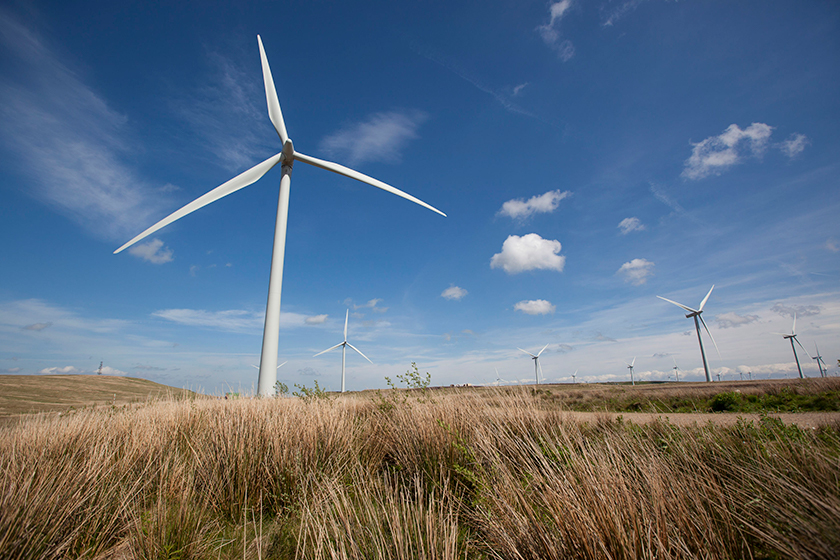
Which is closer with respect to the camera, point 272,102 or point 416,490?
point 416,490

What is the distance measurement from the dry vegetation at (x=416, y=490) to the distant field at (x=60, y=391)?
37.5 ft

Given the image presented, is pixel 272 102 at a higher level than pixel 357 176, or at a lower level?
higher

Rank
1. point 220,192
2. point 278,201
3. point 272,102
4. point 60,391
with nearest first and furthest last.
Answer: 1. point 220,192
2. point 278,201
3. point 272,102
4. point 60,391

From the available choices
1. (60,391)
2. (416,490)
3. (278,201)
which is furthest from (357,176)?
(60,391)

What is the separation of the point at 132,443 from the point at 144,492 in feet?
5.31

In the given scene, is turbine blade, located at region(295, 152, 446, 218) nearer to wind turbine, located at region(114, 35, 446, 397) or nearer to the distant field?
wind turbine, located at region(114, 35, 446, 397)

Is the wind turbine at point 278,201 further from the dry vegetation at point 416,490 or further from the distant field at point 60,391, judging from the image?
the dry vegetation at point 416,490

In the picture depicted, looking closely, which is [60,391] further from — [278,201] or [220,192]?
[278,201]

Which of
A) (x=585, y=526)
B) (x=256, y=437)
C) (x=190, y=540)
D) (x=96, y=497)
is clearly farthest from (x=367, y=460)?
(x=585, y=526)

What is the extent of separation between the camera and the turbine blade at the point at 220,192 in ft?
67.7

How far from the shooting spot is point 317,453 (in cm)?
759

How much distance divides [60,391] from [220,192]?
22.6m

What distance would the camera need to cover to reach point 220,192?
22.6 metres

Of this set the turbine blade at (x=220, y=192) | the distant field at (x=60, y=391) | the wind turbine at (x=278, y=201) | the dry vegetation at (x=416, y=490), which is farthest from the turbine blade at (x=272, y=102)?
the dry vegetation at (x=416, y=490)
